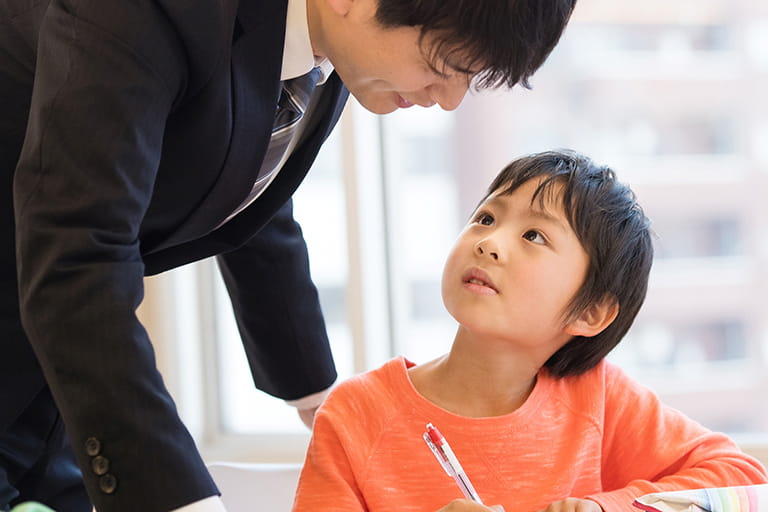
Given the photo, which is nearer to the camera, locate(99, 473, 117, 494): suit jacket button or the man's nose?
locate(99, 473, 117, 494): suit jacket button

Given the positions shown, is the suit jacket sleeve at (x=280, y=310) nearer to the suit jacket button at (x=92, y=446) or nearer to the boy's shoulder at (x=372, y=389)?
the boy's shoulder at (x=372, y=389)

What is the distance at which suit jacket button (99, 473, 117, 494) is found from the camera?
761 millimetres

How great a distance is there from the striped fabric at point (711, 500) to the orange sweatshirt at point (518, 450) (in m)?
0.04

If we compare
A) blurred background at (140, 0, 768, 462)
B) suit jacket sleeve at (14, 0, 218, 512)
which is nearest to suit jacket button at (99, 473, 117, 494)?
suit jacket sleeve at (14, 0, 218, 512)

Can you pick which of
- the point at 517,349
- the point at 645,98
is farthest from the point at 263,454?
the point at 645,98

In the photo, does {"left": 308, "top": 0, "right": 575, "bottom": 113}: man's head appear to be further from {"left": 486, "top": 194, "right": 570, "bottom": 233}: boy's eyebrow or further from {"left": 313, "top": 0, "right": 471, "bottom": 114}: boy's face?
→ {"left": 486, "top": 194, "right": 570, "bottom": 233}: boy's eyebrow

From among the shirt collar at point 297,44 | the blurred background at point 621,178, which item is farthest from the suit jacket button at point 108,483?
the blurred background at point 621,178

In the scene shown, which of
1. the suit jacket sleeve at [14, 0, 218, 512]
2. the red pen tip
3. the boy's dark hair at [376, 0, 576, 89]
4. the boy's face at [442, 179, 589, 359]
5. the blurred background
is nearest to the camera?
the suit jacket sleeve at [14, 0, 218, 512]

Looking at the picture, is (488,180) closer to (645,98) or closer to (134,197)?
(645,98)

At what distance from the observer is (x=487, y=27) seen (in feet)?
2.89

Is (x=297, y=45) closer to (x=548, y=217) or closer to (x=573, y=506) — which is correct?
(x=548, y=217)

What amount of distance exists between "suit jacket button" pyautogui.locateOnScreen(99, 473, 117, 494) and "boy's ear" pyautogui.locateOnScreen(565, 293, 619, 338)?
2.25ft

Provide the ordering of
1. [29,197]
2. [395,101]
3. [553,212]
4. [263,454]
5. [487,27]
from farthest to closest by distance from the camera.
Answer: [263,454]
[553,212]
[395,101]
[487,27]
[29,197]

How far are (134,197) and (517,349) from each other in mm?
634
